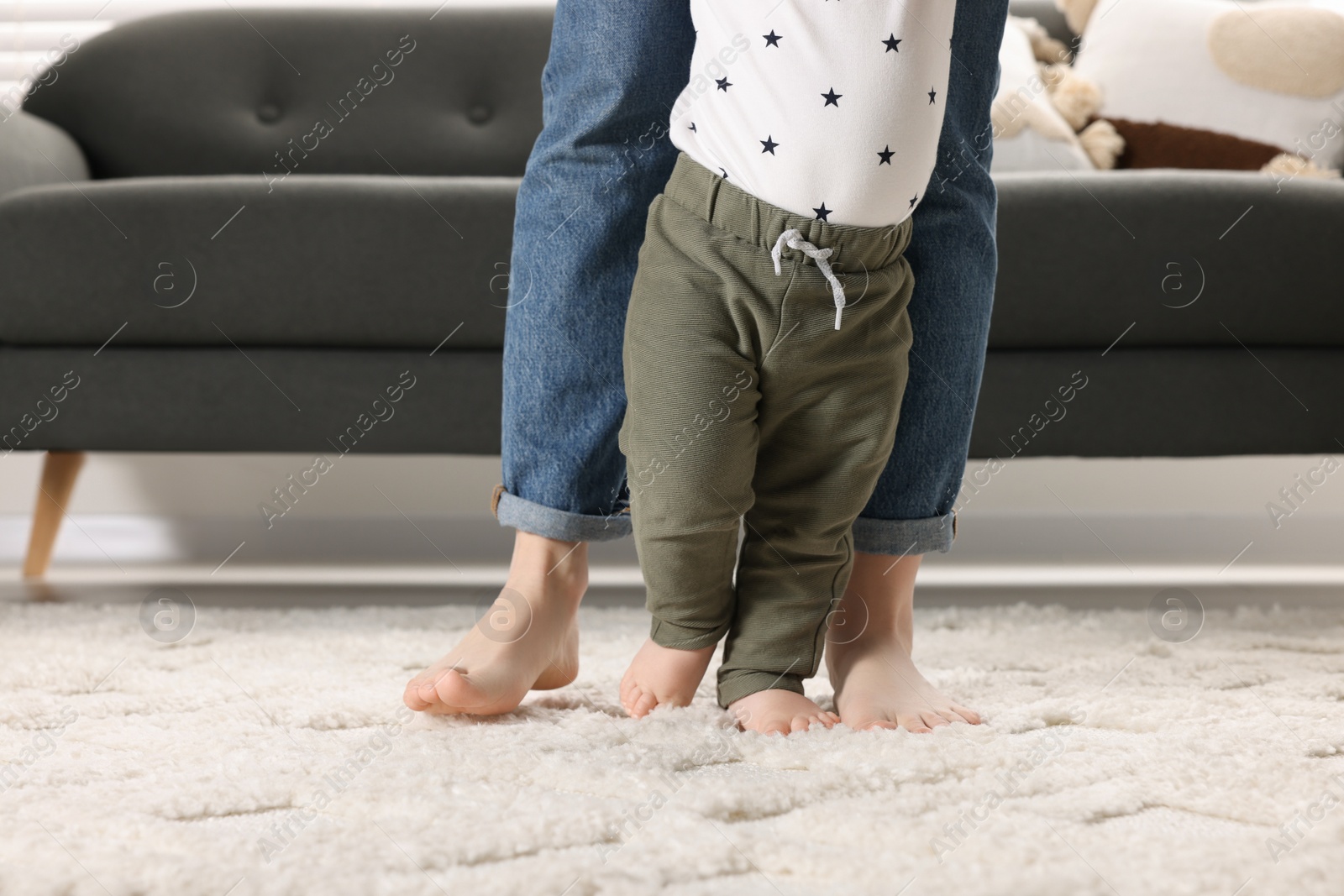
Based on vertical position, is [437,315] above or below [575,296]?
below

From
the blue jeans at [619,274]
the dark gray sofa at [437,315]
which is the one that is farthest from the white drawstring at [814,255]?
the dark gray sofa at [437,315]

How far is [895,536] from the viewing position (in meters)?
0.75

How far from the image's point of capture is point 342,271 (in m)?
1.23

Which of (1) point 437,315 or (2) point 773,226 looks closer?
(2) point 773,226

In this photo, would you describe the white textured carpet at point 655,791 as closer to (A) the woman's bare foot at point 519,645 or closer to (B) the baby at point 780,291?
(A) the woman's bare foot at point 519,645

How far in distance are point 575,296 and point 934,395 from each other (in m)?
0.27

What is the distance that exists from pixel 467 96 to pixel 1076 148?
1.14 m

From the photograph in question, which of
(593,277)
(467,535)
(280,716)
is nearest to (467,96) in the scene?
(467,535)

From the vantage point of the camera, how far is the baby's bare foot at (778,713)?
0.64m

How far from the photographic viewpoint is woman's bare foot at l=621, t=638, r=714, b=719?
0.69 meters

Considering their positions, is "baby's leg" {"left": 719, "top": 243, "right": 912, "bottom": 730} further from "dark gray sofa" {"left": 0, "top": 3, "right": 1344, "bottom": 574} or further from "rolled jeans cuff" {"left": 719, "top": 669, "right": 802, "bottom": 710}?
"dark gray sofa" {"left": 0, "top": 3, "right": 1344, "bottom": 574}

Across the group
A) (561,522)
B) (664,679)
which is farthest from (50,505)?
(664,679)

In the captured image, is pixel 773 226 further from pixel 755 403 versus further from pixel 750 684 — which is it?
pixel 750 684

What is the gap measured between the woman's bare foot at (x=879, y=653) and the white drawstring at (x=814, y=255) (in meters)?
0.23
